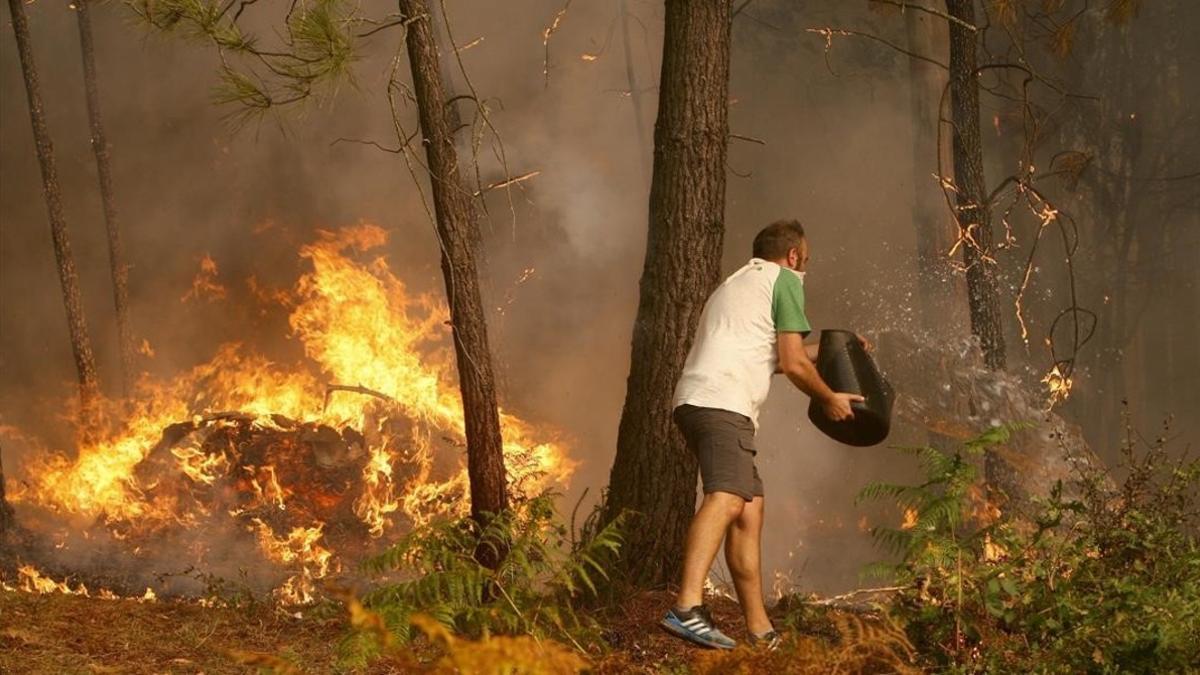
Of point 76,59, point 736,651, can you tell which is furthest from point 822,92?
point 736,651

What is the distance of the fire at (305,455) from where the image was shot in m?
12.2

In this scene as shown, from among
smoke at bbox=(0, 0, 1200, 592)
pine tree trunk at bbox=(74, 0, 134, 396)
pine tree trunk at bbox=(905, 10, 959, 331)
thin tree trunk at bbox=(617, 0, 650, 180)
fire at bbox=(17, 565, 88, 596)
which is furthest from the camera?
thin tree trunk at bbox=(617, 0, 650, 180)

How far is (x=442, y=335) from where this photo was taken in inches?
656

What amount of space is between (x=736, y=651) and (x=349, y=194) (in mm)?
15166

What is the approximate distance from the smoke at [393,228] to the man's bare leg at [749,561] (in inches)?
458

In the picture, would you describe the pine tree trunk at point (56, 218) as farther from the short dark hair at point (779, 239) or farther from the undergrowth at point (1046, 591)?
the undergrowth at point (1046, 591)

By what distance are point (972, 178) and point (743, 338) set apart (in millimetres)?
8231

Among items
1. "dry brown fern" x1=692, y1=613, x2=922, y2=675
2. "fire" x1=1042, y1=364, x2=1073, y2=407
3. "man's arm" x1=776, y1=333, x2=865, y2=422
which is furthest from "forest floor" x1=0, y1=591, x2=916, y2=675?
"fire" x1=1042, y1=364, x2=1073, y2=407

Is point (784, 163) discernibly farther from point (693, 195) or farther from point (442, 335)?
point (693, 195)

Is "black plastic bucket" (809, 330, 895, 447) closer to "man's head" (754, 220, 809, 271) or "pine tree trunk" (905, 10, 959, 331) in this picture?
"man's head" (754, 220, 809, 271)

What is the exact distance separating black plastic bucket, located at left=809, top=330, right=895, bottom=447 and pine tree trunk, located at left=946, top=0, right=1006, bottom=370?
24.0ft

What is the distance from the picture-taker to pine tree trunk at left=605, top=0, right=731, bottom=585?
6.69 metres

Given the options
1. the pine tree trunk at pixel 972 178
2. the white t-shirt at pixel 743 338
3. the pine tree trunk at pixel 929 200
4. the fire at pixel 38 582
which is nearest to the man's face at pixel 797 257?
the white t-shirt at pixel 743 338

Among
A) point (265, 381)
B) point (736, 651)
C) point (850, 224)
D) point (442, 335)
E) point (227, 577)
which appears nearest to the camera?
point (736, 651)
